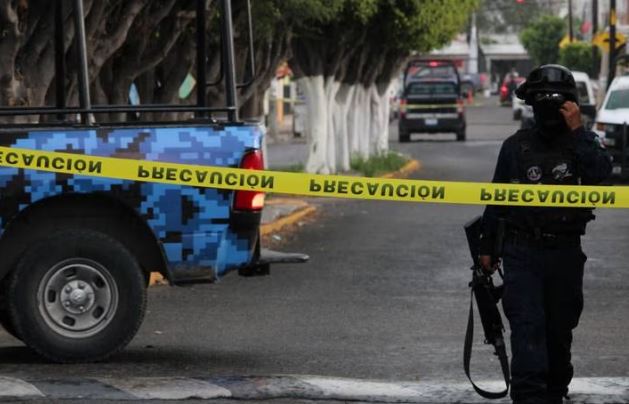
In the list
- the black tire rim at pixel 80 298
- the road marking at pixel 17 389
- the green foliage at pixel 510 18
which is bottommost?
the road marking at pixel 17 389

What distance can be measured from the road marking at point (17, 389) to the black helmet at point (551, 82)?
117 inches

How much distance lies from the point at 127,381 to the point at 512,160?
2.58 metres

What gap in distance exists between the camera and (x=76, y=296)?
934cm

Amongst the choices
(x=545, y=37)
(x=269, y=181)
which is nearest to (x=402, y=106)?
(x=269, y=181)

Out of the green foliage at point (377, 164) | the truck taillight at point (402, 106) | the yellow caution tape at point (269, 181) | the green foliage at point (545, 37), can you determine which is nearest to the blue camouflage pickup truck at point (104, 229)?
the yellow caution tape at point (269, 181)

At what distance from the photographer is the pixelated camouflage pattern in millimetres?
9219

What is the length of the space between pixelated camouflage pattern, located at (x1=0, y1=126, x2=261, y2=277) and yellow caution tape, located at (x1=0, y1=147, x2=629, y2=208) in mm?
333

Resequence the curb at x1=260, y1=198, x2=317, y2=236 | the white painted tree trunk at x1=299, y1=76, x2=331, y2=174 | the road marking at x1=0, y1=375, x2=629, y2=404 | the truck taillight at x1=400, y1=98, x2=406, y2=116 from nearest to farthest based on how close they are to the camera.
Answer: the road marking at x1=0, y1=375, x2=629, y2=404, the curb at x1=260, y1=198, x2=317, y2=236, the white painted tree trunk at x1=299, y1=76, x2=331, y2=174, the truck taillight at x1=400, y1=98, x2=406, y2=116

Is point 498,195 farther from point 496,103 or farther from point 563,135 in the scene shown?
point 496,103

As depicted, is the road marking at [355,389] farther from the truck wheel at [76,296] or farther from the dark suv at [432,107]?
the dark suv at [432,107]

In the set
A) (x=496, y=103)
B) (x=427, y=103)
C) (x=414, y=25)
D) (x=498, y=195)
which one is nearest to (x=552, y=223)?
(x=498, y=195)

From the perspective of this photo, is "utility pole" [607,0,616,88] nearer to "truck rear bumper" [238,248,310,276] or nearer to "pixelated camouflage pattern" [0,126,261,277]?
"truck rear bumper" [238,248,310,276]

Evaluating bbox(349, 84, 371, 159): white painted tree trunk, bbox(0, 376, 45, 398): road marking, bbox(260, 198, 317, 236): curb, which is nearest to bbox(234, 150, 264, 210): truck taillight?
bbox(0, 376, 45, 398): road marking

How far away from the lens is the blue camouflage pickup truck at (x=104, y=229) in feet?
30.3
